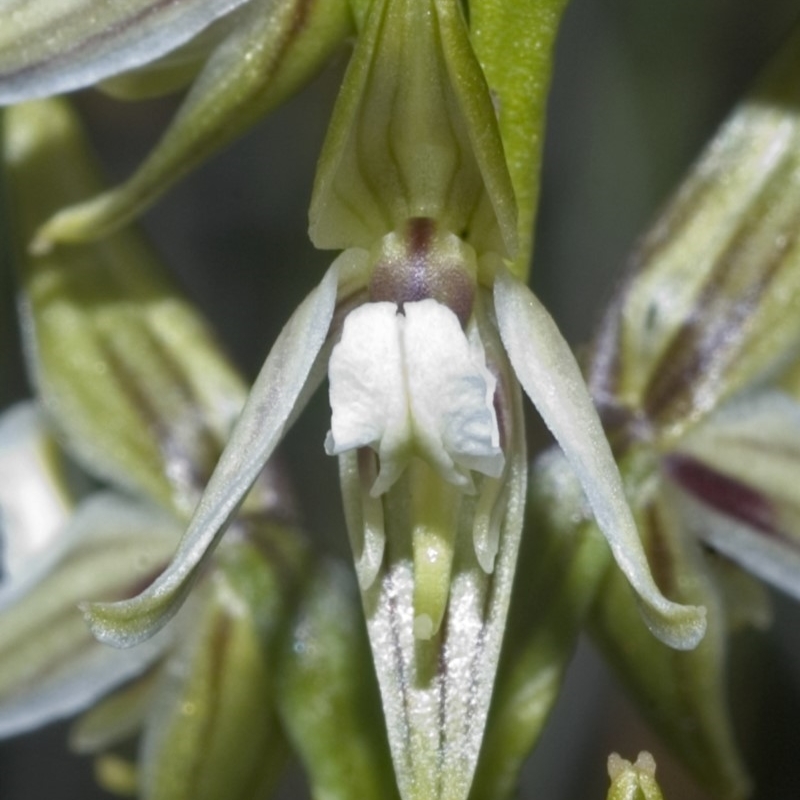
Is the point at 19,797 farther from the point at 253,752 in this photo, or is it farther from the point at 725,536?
the point at 725,536

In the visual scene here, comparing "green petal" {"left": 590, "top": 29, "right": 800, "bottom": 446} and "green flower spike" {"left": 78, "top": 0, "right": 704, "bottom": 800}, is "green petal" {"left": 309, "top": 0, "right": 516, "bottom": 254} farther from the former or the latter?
"green petal" {"left": 590, "top": 29, "right": 800, "bottom": 446}

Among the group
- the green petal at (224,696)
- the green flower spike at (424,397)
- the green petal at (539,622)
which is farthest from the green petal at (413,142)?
the green petal at (224,696)

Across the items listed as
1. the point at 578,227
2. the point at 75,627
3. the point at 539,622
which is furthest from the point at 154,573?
the point at 578,227

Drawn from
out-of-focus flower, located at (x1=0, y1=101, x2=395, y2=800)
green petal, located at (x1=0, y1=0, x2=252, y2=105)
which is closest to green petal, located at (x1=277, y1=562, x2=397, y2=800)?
out-of-focus flower, located at (x1=0, y1=101, x2=395, y2=800)

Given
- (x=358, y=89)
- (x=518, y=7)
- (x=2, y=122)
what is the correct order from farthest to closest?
(x=2, y=122), (x=518, y=7), (x=358, y=89)

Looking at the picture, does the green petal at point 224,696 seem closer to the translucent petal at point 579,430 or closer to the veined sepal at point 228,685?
the veined sepal at point 228,685

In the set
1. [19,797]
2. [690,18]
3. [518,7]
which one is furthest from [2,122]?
[19,797]
